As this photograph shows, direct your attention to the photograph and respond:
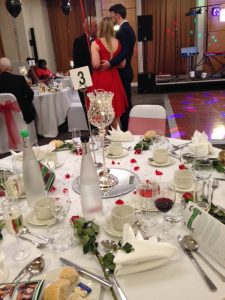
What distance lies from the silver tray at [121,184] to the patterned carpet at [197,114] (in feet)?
8.33

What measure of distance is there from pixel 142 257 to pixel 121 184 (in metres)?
0.54

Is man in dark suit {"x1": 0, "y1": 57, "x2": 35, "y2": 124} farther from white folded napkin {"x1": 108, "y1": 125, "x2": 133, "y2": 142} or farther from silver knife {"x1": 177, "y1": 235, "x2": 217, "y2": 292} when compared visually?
silver knife {"x1": 177, "y1": 235, "x2": 217, "y2": 292}

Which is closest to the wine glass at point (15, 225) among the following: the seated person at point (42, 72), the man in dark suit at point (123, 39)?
the man in dark suit at point (123, 39)

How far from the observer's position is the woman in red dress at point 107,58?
2799mm

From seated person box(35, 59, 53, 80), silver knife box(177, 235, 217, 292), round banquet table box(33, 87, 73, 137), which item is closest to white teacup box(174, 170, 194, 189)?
silver knife box(177, 235, 217, 292)

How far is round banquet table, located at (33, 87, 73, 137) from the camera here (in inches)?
161

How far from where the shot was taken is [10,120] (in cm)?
343

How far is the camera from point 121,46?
298 cm

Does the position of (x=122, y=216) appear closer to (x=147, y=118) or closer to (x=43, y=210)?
(x=43, y=210)

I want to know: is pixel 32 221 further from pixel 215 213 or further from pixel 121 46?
pixel 121 46

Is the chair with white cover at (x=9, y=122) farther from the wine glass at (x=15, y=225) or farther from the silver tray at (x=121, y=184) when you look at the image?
the wine glass at (x=15, y=225)

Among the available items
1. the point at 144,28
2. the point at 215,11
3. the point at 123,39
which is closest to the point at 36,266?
the point at 123,39

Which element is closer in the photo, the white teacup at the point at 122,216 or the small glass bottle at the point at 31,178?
the white teacup at the point at 122,216

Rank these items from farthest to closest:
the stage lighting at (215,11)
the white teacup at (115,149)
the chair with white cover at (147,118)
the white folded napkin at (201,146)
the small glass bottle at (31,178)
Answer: the stage lighting at (215,11), the chair with white cover at (147,118), the white teacup at (115,149), the white folded napkin at (201,146), the small glass bottle at (31,178)
